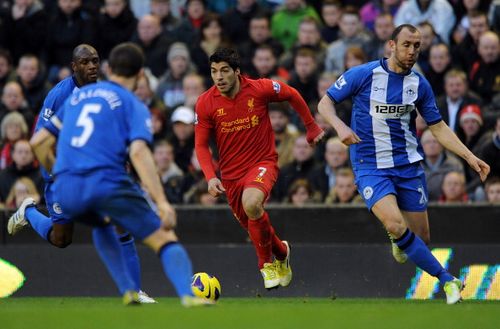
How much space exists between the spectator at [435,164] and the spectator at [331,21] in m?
3.14

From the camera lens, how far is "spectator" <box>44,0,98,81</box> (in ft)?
62.0

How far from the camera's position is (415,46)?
11.6 m

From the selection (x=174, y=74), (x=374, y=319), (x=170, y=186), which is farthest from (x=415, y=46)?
(x=174, y=74)

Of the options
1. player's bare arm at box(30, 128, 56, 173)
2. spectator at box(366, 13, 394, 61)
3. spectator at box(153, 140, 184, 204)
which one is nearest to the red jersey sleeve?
player's bare arm at box(30, 128, 56, 173)

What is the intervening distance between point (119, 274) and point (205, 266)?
465cm

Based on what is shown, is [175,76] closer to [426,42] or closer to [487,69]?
[426,42]

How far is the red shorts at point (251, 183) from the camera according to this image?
12.1 metres

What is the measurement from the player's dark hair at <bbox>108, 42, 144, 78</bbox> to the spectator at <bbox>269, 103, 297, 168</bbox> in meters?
6.95

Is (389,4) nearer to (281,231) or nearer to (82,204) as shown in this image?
(281,231)

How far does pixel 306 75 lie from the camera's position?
55.7 ft

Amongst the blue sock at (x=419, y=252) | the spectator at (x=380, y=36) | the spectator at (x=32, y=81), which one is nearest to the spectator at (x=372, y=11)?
the spectator at (x=380, y=36)

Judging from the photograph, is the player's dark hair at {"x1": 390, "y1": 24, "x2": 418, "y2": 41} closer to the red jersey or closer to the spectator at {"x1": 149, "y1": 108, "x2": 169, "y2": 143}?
the red jersey

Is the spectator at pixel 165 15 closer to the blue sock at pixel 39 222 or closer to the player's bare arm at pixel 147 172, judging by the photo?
the blue sock at pixel 39 222

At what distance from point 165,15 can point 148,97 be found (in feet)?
6.28
